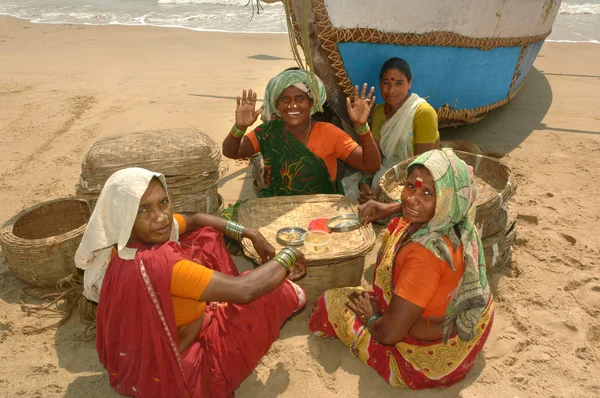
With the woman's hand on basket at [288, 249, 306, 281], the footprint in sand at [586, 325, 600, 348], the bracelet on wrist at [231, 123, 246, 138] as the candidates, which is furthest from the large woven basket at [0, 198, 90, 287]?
the footprint in sand at [586, 325, 600, 348]

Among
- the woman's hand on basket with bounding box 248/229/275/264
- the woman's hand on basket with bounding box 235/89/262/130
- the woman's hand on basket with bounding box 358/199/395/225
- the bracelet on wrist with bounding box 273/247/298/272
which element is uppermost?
the woman's hand on basket with bounding box 235/89/262/130

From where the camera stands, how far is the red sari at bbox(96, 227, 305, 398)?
1.80 metres

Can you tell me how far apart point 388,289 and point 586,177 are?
302 centimetres

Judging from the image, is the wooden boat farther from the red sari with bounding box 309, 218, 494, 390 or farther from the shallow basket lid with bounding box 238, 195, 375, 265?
the red sari with bounding box 309, 218, 494, 390

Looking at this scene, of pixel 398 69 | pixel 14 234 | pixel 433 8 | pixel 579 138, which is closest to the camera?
pixel 14 234

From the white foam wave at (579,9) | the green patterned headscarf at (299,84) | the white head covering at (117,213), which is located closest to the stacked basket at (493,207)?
the green patterned headscarf at (299,84)

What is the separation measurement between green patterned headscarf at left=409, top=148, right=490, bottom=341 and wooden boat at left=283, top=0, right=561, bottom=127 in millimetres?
1454

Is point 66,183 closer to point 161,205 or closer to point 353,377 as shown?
point 161,205

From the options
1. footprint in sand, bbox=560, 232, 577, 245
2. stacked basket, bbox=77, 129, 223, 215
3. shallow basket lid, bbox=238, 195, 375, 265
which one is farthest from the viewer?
footprint in sand, bbox=560, 232, 577, 245

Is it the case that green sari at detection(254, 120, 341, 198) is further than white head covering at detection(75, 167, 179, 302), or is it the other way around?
green sari at detection(254, 120, 341, 198)

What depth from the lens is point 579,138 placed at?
498cm

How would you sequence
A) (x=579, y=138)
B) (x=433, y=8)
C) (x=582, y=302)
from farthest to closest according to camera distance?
(x=579, y=138)
(x=433, y=8)
(x=582, y=302)

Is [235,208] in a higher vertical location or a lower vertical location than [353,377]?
higher

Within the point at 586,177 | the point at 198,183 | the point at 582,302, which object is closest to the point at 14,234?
the point at 198,183
